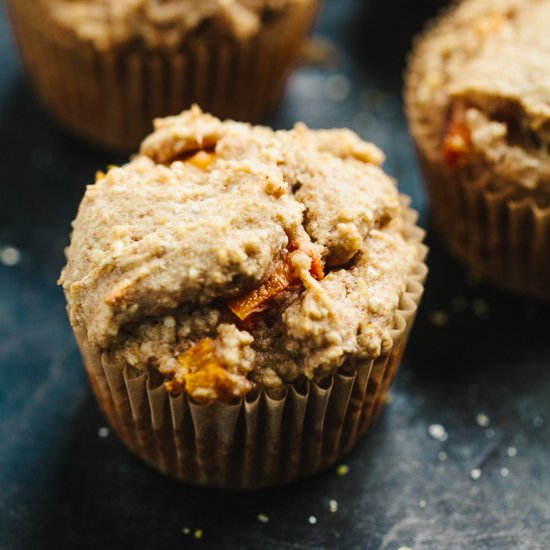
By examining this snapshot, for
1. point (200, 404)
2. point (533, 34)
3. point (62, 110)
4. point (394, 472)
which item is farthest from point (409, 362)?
point (62, 110)

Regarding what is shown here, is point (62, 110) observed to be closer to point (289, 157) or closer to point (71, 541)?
point (289, 157)

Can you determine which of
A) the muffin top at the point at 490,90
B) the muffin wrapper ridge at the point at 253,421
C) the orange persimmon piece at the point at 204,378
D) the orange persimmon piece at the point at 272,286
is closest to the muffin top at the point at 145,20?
the muffin top at the point at 490,90

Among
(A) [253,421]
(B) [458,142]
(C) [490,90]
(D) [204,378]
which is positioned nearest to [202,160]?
(D) [204,378]

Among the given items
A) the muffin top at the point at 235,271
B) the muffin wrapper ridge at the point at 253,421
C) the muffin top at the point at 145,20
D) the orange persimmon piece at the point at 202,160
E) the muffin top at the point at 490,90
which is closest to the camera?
the muffin top at the point at 235,271

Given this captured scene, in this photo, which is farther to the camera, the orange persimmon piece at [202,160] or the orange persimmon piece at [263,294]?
the orange persimmon piece at [202,160]

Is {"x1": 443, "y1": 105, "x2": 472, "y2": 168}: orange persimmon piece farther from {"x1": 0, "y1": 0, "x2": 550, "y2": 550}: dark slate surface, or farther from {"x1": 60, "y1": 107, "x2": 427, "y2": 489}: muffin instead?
{"x1": 0, "y1": 0, "x2": 550, "y2": 550}: dark slate surface

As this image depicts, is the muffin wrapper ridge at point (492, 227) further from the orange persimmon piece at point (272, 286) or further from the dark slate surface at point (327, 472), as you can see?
the orange persimmon piece at point (272, 286)
